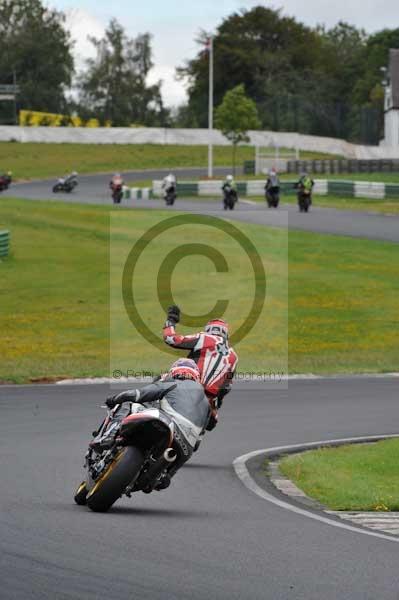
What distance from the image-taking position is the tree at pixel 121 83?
414 ft

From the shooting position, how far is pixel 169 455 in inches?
375

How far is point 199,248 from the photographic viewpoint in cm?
3909

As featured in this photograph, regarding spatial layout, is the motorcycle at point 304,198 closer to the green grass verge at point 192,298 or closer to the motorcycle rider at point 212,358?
the green grass verge at point 192,298

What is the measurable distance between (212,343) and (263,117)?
286 feet

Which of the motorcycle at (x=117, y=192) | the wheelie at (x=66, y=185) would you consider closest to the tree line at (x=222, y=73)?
the wheelie at (x=66, y=185)

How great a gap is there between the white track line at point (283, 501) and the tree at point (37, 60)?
340 ft

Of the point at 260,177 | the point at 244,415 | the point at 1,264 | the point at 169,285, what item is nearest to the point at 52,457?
the point at 244,415

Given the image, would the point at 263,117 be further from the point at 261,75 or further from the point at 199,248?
→ the point at 199,248

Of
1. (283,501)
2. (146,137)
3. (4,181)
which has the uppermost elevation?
(146,137)

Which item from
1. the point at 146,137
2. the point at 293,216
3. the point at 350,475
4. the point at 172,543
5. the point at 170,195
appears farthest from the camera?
the point at 146,137

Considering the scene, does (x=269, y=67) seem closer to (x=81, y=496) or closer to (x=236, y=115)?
(x=236, y=115)

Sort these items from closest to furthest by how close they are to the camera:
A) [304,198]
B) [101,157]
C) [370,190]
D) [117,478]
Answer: [117,478] → [304,198] → [370,190] → [101,157]

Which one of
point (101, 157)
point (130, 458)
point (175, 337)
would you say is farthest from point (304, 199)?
point (101, 157)

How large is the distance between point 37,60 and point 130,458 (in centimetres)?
11398
